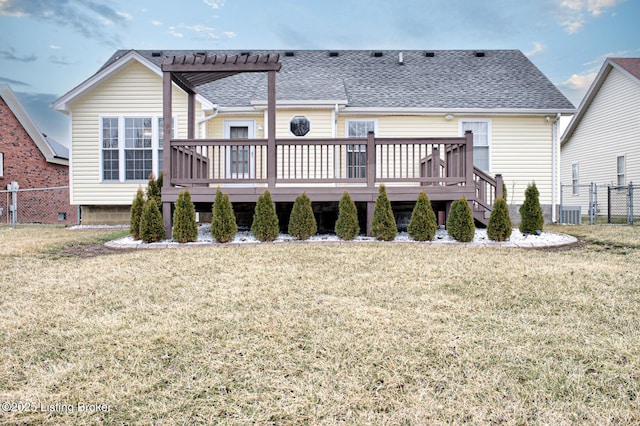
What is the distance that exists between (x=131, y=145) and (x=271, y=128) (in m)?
5.42

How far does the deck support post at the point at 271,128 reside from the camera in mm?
7156

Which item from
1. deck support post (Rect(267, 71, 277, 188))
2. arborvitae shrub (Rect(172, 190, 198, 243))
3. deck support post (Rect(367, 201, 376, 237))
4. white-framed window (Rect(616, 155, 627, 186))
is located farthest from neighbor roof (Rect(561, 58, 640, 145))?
arborvitae shrub (Rect(172, 190, 198, 243))

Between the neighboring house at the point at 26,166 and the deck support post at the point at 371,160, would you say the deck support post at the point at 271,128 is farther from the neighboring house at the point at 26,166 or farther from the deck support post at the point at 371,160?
the neighboring house at the point at 26,166

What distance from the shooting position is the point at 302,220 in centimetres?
696

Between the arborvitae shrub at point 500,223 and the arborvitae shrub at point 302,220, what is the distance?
10.6ft

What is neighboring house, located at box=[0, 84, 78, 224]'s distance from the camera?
16031 millimetres

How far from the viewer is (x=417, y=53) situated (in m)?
14.1

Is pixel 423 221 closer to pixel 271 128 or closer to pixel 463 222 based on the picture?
pixel 463 222

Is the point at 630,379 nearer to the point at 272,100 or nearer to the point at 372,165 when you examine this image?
the point at 372,165

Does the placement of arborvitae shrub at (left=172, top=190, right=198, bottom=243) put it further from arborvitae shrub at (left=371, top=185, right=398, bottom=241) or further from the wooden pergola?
arborvitae shrub at (left=371, top=185, right=398, bottom=241)

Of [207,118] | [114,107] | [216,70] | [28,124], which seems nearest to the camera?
[216,70]

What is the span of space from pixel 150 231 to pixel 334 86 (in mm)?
6589

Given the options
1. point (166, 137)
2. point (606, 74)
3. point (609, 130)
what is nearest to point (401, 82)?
point (166, 137)

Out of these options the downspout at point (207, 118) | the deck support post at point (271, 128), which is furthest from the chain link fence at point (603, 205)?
the downspout at point (207, 118)
